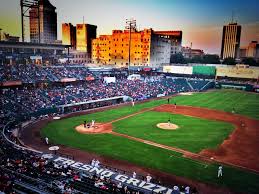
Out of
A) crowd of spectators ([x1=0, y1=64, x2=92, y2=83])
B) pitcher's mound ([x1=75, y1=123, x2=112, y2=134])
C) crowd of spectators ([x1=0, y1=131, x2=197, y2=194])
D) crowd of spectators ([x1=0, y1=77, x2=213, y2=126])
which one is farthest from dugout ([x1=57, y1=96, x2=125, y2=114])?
crowd of spectators ([x1=0, y1=131, x2=197, y2=194])

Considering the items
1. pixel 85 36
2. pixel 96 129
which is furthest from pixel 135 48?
pixel 96 129

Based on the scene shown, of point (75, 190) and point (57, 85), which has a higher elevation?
point (57, 85)

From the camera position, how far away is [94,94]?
52.2 metres

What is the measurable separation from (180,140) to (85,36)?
133 meters

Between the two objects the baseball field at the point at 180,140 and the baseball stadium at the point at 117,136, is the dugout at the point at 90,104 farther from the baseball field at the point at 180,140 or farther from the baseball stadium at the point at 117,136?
the baseball field at the point at 180,140

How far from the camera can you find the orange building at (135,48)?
389ft

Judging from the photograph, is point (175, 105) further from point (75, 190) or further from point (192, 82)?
point (75, 190)

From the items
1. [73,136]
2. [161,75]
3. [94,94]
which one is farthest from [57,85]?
[161,75]

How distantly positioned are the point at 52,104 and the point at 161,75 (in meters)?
53.4

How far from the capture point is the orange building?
389 ft

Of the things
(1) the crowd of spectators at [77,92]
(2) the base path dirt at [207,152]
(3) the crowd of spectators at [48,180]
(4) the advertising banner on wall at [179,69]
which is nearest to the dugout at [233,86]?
(1) the crowd of spectators at [77,92]

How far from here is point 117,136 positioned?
31.6 metres

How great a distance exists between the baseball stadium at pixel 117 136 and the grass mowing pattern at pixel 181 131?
0.14 m

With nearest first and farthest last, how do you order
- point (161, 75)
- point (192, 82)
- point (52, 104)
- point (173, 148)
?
point (173, 148) → point (52, 104) → point (192, 82) → point (161, 75)
